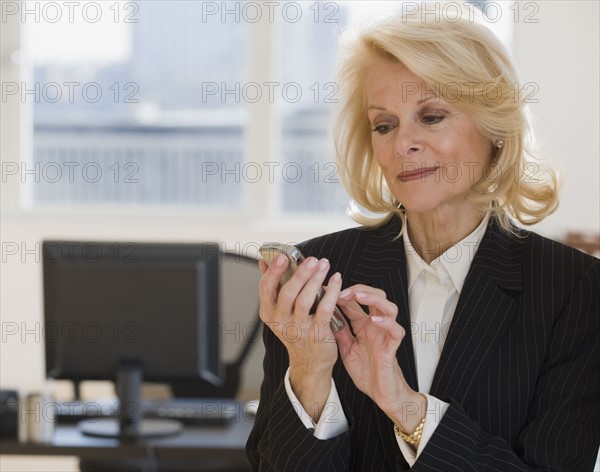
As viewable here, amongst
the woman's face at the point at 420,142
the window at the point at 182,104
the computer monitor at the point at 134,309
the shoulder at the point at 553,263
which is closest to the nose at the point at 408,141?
the woman's face at the point at 420,142

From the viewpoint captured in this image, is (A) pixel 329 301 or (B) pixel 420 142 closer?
(A) pixel 329 301

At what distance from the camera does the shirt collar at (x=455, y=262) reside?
1721 mm

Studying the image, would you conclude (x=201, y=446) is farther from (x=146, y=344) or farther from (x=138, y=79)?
(x=138, y=79)

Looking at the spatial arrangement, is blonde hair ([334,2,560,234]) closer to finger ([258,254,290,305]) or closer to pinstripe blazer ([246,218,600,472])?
pinstripe blazer ([246,218,600,472])

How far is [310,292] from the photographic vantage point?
4.75ft

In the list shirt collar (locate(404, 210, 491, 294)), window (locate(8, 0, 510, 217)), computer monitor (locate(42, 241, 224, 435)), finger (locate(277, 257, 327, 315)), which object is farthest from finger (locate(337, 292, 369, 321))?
window (locate(8, 0, 510, 217))

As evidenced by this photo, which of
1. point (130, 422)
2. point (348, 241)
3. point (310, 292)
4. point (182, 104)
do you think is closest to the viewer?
point (310, 292)

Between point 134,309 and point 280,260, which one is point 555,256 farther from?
point 134,309

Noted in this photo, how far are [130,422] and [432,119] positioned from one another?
157cm

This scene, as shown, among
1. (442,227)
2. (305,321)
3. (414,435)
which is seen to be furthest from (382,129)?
(414,435)

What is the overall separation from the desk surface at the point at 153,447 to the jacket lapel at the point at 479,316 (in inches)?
45.8

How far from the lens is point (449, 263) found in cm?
173

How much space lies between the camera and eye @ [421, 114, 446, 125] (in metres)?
1.67

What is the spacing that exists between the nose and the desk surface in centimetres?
127
